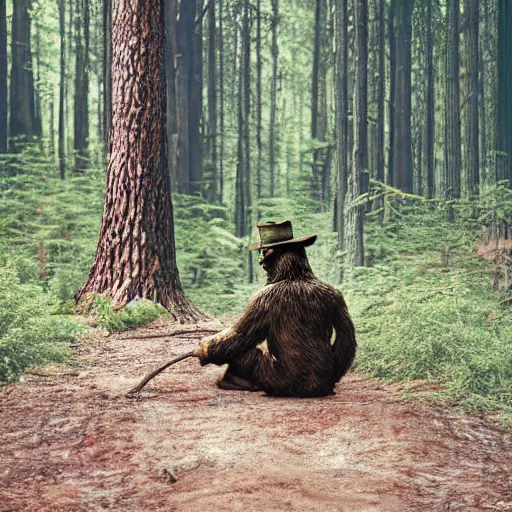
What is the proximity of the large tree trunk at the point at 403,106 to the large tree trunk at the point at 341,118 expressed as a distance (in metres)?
7.91

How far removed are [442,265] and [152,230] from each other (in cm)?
648

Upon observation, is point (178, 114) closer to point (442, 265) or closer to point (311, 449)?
point (442, 265)

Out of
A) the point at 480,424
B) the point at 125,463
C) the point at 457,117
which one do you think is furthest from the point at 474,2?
the point at 125,463

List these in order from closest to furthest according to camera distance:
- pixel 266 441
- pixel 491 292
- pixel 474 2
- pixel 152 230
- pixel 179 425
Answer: pixel 266 441 < pixel 179 425 < pixel 491 292 < pixel 152 230 < pixel 474 2

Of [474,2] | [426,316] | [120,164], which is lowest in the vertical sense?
[426,316]

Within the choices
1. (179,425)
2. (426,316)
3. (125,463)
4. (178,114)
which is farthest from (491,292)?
(178,114)

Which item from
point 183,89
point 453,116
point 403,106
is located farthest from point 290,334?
point 403,106

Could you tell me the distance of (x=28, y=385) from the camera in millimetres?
6852

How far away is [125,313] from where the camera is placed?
34.0 ft

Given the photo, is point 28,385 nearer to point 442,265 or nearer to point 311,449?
point 311,449

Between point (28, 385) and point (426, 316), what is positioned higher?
point (426, 316)

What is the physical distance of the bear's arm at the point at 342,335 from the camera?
20.0 feet

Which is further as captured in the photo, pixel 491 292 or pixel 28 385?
pixel 491 292

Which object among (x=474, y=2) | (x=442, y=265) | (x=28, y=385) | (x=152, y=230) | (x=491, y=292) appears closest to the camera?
(x=28, y=385)
